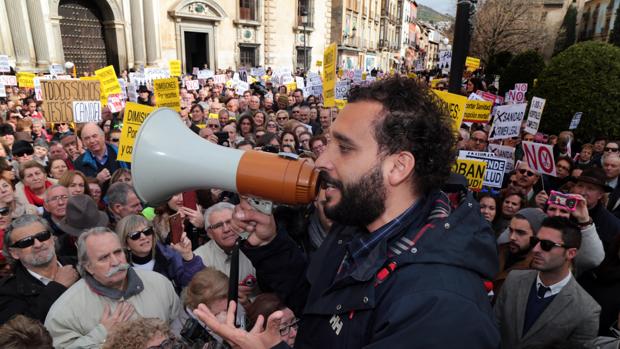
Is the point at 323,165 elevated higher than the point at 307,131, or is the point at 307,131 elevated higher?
the point at 323,165

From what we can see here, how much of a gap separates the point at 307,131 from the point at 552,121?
16.7ft

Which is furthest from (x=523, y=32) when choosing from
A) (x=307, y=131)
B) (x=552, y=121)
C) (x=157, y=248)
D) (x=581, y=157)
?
(x=157, y=248)

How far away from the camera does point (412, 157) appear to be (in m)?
1.24

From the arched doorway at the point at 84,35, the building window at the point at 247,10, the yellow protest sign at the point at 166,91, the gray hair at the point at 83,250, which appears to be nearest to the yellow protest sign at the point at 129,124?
the yellow protest sign at the point at 166,91

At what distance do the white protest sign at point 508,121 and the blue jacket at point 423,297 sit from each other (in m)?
5.55

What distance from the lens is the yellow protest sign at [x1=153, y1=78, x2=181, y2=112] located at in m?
6.60

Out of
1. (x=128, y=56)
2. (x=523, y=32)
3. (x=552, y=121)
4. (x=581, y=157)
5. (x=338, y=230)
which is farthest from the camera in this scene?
(x=523, y=32)

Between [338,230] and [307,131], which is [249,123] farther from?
[338,230]

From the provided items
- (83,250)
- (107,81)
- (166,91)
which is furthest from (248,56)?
(83,250)

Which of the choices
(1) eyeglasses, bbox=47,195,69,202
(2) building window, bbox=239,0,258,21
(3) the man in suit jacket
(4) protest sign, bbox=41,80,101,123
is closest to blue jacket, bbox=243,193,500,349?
(3) the man in suit jacket

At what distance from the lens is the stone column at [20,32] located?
1504 cm

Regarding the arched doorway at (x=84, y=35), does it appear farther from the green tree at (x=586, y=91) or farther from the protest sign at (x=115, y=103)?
the green tree at (x=586, y=91)

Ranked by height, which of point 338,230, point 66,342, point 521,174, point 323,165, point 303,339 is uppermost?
point 323,165

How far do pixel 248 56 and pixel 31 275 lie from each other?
25132 millimetres
